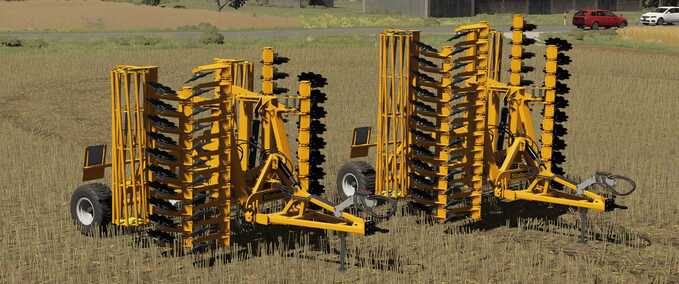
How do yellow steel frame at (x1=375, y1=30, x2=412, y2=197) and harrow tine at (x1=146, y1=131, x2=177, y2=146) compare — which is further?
yellow steel frame at (x1=375, y1=30, x2=412, y2=197)

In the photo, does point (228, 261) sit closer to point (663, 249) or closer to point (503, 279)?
point (503, 279)

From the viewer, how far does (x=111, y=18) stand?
2840 inches

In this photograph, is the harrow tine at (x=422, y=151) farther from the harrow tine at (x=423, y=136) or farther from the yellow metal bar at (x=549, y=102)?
the yellow metal bar at (x=549, y=102)

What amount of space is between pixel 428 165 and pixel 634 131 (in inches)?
423

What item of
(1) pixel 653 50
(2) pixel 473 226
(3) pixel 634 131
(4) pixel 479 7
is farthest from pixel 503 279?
(4) pixel 479 7

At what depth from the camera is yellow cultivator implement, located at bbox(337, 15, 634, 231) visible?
15484 millimetres

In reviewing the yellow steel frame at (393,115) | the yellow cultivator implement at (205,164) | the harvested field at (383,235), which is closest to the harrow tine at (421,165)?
the yellow steel frame at (393,115)

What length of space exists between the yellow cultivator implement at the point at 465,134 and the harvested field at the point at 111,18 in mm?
52530

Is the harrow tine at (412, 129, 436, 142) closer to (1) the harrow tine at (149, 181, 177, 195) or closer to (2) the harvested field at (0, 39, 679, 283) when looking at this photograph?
(2) the harvested field at (0, 39, 679, 283)

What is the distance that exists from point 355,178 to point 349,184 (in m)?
0.25

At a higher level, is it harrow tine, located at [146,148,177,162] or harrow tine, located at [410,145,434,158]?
harrow tine, located at [146,148,177,162]

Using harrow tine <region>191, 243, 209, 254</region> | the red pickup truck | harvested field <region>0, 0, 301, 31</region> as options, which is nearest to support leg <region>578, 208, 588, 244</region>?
harrow tine <region>191, 243, 209, 254</region>

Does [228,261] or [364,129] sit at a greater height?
[364,129]

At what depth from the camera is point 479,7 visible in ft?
284
